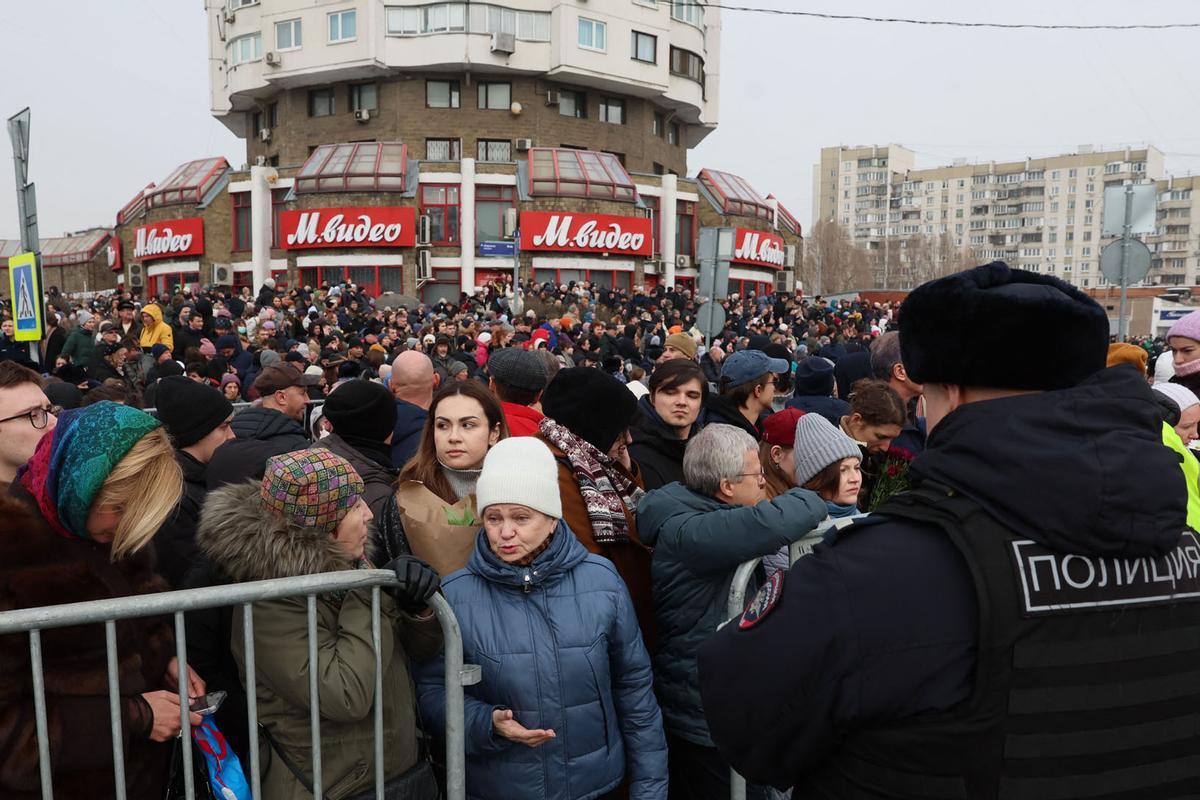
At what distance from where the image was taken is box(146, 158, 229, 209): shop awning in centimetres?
3625

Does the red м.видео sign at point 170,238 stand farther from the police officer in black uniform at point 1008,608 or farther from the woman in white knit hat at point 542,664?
the police officer in black uniform at point 1008,608

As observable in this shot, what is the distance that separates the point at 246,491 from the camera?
2.43m

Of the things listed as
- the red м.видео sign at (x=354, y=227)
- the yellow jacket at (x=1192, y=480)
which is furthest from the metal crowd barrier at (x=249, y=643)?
the red м.видео sign at (x=354, y=227)

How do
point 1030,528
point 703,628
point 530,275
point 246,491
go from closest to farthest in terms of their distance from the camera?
point 1030,528, point 246,491, point 703,628, point 530,275

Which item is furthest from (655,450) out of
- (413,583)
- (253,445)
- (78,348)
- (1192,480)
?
(78,348)

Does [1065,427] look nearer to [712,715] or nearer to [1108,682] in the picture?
[1108,682]

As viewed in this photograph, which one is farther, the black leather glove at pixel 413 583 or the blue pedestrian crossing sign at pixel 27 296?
the blue pedestrian crossing sign at pixel 27 296

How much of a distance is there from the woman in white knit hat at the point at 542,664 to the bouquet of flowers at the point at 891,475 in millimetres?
1629

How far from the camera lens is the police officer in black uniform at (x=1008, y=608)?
1.29 metres

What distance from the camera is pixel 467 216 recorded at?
1325 inches

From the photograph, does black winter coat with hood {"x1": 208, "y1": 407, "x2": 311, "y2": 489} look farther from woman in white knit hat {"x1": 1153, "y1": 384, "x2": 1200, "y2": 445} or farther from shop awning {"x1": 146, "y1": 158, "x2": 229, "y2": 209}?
shop awning {"x1": 146, "y1": 158, "x2": 229, "y2": 209}

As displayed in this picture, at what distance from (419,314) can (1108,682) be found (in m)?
21.1

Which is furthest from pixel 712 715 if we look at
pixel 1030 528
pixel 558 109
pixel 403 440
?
pixel 558 109

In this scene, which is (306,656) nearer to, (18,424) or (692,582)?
(692,582)
